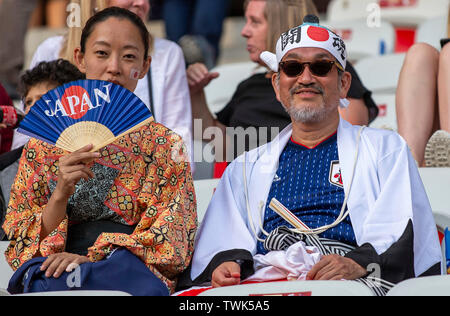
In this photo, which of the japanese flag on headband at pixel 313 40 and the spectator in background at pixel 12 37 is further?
the spectator in background at pixel 12 37

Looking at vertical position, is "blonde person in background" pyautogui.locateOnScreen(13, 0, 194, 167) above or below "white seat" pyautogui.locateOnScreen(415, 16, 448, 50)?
below

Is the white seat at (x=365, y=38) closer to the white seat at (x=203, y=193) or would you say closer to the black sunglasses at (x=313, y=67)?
the white seat at (x=203, y=193)

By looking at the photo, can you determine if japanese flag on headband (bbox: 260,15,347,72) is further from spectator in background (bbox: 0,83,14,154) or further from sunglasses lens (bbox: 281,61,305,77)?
spectator in background (bbox: 0,83,14,154)

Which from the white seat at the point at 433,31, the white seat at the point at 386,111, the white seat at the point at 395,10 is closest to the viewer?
the white seat at the point at 386,111

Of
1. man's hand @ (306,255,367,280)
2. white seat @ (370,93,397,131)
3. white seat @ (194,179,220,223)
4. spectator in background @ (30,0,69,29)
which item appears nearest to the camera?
man's hand @ (306,255,367,280)

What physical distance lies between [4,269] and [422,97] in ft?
8.01

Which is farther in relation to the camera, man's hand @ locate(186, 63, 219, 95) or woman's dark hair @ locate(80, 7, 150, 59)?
man's hand @ locate(186, 63, 219, 95)

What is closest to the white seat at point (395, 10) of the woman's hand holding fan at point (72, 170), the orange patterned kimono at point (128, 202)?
the orange patterned kimono at point (128, 202)

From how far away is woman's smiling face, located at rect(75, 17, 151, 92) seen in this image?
11.6ft

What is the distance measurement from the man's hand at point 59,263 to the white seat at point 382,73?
3134 millimetres

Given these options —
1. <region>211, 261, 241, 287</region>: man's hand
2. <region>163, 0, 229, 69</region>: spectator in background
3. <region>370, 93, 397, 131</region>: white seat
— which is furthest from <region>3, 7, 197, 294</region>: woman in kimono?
<region>163, 0, 229, 69</region>: spectator in background

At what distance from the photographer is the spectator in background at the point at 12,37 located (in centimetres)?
660
